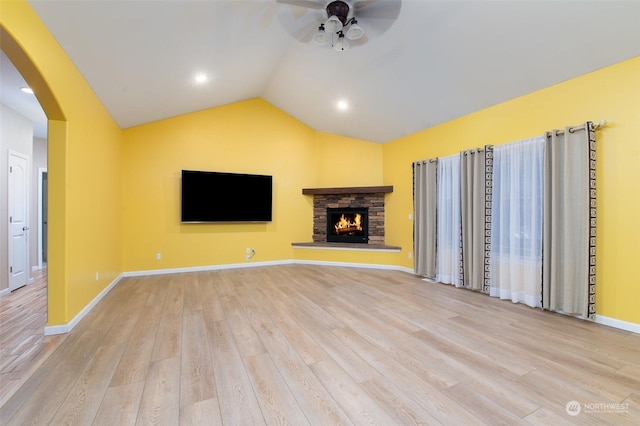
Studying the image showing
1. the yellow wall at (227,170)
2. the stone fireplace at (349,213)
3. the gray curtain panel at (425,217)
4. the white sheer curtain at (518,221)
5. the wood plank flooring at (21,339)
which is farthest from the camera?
the stone fireplace at (349,213)

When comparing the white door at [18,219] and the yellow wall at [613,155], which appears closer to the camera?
the yellow wall at [613,155]

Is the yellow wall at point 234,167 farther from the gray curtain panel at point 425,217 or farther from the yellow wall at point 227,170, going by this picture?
the gray curtain panel at point 425,217

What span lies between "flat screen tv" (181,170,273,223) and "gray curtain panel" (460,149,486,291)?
3.60 meters

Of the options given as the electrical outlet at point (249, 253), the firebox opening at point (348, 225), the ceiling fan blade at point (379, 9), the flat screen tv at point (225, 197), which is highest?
the ceiling fan blade at point (379, 9)

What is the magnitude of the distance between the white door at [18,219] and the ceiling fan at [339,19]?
14.4ft

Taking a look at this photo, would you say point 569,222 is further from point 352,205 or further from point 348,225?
point 348,225

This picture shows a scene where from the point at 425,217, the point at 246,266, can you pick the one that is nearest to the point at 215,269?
the point at 246,266

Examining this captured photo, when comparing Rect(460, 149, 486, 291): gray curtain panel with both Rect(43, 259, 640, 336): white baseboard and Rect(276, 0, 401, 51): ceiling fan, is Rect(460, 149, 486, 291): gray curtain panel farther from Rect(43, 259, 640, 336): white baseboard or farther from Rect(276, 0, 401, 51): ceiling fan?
Rect(276, 0, 401, 51): ceiling fan

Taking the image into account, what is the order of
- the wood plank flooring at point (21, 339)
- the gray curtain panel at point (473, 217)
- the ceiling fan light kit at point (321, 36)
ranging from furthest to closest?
the gray curtain panel at point (473, 217) < the ceiling fan light kit at point (321, 36) < the wood plank flooring at point (21, 339)

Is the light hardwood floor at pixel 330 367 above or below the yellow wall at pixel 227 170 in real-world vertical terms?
below

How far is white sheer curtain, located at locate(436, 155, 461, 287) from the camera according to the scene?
4262 mm

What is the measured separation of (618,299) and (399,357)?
7.95ft

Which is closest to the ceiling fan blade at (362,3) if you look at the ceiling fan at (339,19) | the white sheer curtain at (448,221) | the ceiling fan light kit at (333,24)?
the ceiling fan at (339,19)

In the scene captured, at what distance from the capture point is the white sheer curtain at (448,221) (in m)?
4.26
